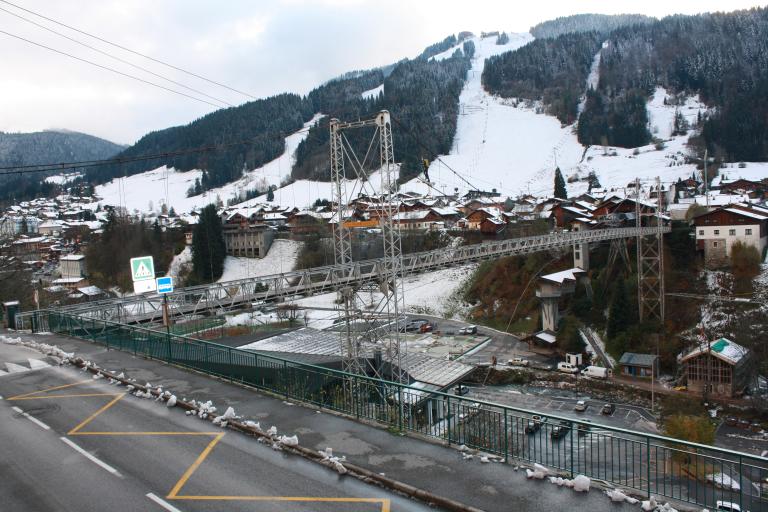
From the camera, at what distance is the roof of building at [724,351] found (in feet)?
63.5

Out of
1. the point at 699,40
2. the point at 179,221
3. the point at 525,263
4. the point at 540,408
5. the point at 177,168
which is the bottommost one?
the point at 540,408

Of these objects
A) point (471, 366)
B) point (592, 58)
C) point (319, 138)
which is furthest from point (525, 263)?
point (592, 58)

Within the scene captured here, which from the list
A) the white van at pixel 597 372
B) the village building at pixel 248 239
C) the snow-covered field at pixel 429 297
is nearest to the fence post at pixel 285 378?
the white van at pixel 597 372

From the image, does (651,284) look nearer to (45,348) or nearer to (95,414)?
(45,348)

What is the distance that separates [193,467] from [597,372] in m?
20.8

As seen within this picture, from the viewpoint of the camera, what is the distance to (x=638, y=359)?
22062 millimetres

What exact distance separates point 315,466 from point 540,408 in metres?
16.4

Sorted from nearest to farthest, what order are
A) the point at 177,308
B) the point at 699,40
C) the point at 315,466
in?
the point at 315,466 → the point at 177,308 → the point at 699,40

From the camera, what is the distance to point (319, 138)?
113 meters

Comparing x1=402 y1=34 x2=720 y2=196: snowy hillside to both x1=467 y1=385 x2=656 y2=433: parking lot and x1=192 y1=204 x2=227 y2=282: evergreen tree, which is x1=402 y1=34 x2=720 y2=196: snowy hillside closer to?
x1=192 y1=204 x2=227 y2=282: evergreen tree

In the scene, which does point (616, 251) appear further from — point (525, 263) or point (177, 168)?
point (177, 168)

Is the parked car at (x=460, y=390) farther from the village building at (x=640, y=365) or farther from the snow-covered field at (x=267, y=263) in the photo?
the snow-covered field at (x=267, y=263)

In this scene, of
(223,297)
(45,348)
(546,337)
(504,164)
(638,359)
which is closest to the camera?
(45,348)

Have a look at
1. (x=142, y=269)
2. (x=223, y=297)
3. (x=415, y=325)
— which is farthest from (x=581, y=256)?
(x=142, y=269)
